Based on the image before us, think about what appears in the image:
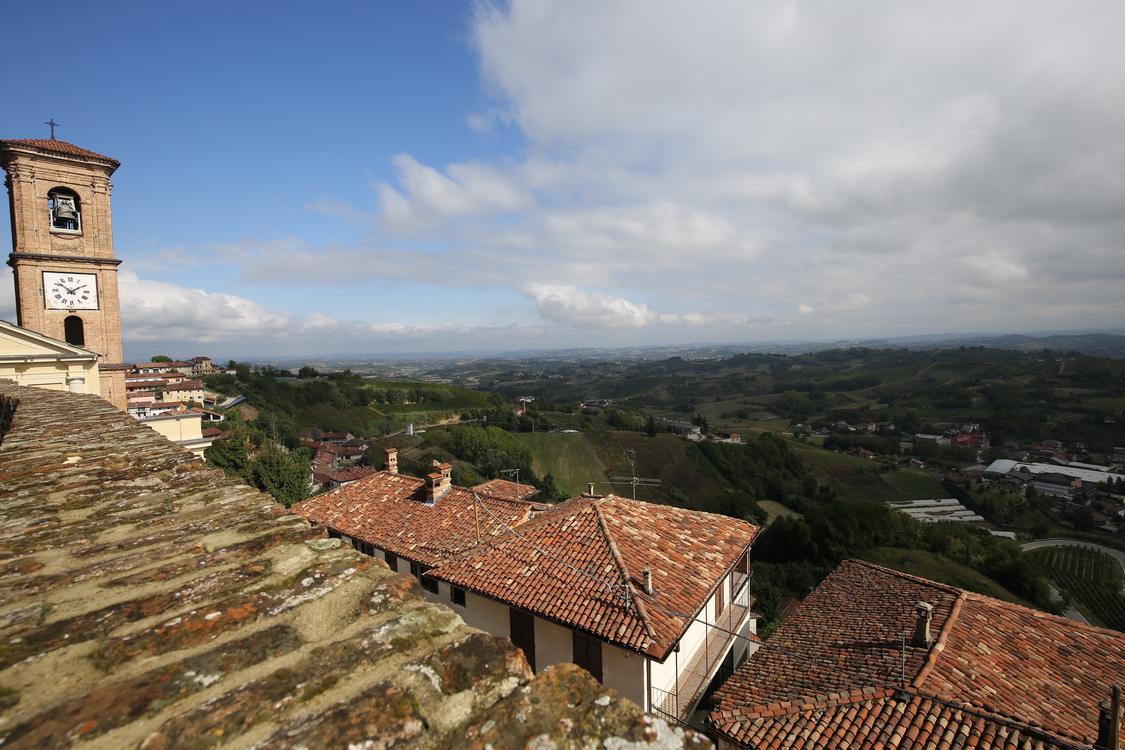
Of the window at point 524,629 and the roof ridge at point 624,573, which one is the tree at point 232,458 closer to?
the window at point 524,629

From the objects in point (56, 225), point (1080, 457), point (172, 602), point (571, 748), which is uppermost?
point (56, 225)

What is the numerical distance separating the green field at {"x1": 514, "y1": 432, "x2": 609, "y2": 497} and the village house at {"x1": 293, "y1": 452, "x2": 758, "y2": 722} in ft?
131

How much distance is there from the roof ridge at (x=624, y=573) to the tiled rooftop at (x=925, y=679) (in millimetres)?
2338

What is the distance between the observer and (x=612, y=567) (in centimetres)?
1095

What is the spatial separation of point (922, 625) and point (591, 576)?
7.11 meters

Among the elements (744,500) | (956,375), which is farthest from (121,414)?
(956,375)

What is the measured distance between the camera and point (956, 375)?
493 ft

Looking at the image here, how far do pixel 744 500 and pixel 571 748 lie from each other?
5884cm

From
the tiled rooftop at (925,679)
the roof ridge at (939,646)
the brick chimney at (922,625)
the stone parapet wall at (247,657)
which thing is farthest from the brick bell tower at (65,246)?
the brick chimney at (922,625)

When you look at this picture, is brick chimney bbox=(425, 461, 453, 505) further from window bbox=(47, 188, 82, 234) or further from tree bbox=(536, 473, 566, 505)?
tree bbox=(536, 473, 566, 505)

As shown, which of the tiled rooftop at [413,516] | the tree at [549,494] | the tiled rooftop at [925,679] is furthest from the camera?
the tree at [549,494]

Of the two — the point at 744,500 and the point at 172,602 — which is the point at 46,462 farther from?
the point at 744,500

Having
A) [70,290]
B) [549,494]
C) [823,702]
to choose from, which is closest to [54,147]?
[70,290]

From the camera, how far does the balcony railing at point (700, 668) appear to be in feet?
33.1
